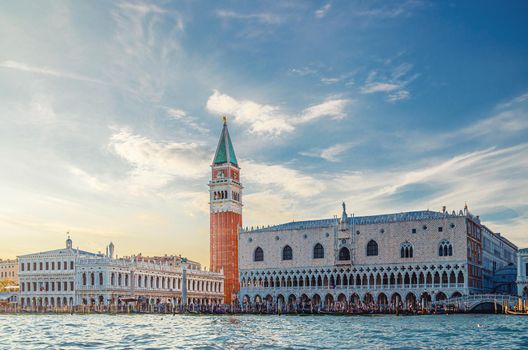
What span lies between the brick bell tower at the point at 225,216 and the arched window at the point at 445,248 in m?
36.0

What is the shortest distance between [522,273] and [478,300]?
1082cm

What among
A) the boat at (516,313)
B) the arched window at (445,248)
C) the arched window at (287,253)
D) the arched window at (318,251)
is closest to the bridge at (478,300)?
the boat at (516,313)

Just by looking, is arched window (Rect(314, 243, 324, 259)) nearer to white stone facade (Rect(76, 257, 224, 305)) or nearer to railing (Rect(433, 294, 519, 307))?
railing (Rect(433, 294, 519, 307))

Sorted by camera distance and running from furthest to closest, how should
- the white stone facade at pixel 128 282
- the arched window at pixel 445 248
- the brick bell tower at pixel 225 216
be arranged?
the brick bell tower at pixel 225 216, the white stone facade at pixel 128 282, the arched window at pixel 445 248

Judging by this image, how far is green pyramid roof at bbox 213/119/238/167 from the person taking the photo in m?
107

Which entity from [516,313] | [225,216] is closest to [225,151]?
[225,216]

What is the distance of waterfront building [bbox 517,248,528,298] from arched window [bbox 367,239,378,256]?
14.3 m

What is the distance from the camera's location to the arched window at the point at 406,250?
248 feet

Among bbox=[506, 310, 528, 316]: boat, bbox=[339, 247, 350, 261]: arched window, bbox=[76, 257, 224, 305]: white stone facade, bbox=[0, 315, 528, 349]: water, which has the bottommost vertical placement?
bbox=[506, 310, 528, 316]: boat

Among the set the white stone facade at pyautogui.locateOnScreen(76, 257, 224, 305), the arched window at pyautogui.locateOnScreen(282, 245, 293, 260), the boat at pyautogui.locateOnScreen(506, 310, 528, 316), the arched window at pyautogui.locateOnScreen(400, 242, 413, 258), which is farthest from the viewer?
the arched window at pyautogui.locateOnScreen(282, 245, 293, 260)

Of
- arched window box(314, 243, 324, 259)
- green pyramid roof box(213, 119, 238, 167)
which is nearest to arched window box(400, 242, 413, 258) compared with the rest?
arched window box(314, 243, 324, 259)

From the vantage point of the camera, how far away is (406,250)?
7594cm

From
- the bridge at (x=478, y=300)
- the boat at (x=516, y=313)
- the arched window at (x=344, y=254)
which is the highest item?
the arched window at (x=344, y=254)

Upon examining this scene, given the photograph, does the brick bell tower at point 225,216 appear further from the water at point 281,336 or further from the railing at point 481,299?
the water at point 281,336
